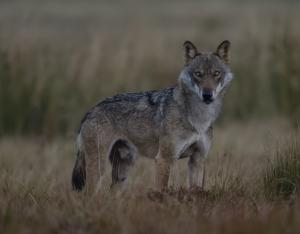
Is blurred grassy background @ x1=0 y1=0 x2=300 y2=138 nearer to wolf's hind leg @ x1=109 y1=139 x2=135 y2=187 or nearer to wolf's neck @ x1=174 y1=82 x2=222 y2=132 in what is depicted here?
wolf's hind leg @ x1=109 y1=139 x2=135 y2=187

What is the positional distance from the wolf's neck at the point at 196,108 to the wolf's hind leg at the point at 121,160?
2.46 ft

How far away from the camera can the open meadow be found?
6.27m

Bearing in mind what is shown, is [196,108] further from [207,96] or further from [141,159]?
[141,159]

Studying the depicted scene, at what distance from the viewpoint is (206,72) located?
26.9 feet

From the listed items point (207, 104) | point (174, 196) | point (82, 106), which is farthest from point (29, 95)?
point (174, 196)

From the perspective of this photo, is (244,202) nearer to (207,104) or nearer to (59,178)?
(207,104)

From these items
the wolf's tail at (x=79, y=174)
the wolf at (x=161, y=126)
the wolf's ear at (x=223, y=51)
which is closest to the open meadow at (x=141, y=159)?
the wolf's tail at (x=79, y=174)

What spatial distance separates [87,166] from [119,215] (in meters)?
2.32

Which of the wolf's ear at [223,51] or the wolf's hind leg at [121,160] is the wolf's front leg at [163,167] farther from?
the wolf's ear at [223,51]

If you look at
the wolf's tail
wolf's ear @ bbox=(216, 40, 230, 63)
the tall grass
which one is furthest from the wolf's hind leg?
the tall grass

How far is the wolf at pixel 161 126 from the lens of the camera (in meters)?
8.25

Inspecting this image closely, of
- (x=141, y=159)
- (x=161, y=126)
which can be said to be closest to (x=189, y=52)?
(x=161, y=126)

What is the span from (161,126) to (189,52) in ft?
2.61

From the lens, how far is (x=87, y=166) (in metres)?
8.52
